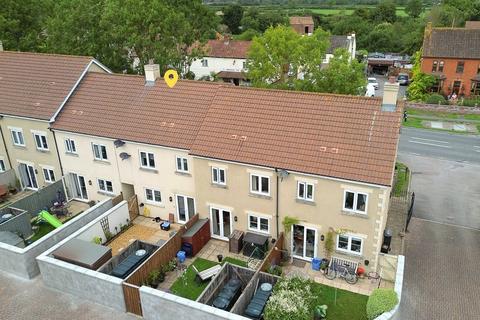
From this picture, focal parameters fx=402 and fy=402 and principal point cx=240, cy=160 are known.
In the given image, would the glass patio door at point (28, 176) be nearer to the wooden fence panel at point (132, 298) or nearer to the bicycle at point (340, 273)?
the wooden fence panel at point (132, 298)

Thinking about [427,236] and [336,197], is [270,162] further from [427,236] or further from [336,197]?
[427,236]

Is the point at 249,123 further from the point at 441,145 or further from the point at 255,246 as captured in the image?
the point at 441,145

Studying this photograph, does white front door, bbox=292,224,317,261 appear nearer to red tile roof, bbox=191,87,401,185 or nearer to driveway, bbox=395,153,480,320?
red tile roof, bbox=191,87,401,185

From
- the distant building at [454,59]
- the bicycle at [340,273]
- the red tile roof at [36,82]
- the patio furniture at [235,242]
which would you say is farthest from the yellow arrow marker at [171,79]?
the distant building at [454,59]

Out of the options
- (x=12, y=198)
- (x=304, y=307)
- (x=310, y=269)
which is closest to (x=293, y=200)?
(x=310, y=269)

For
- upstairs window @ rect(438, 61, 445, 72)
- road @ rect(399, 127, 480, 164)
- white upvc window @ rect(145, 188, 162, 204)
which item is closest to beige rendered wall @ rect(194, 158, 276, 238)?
white upvc window @ rect(145, 188, 162, 204)

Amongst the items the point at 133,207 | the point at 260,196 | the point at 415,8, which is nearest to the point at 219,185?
the point at 260,196
